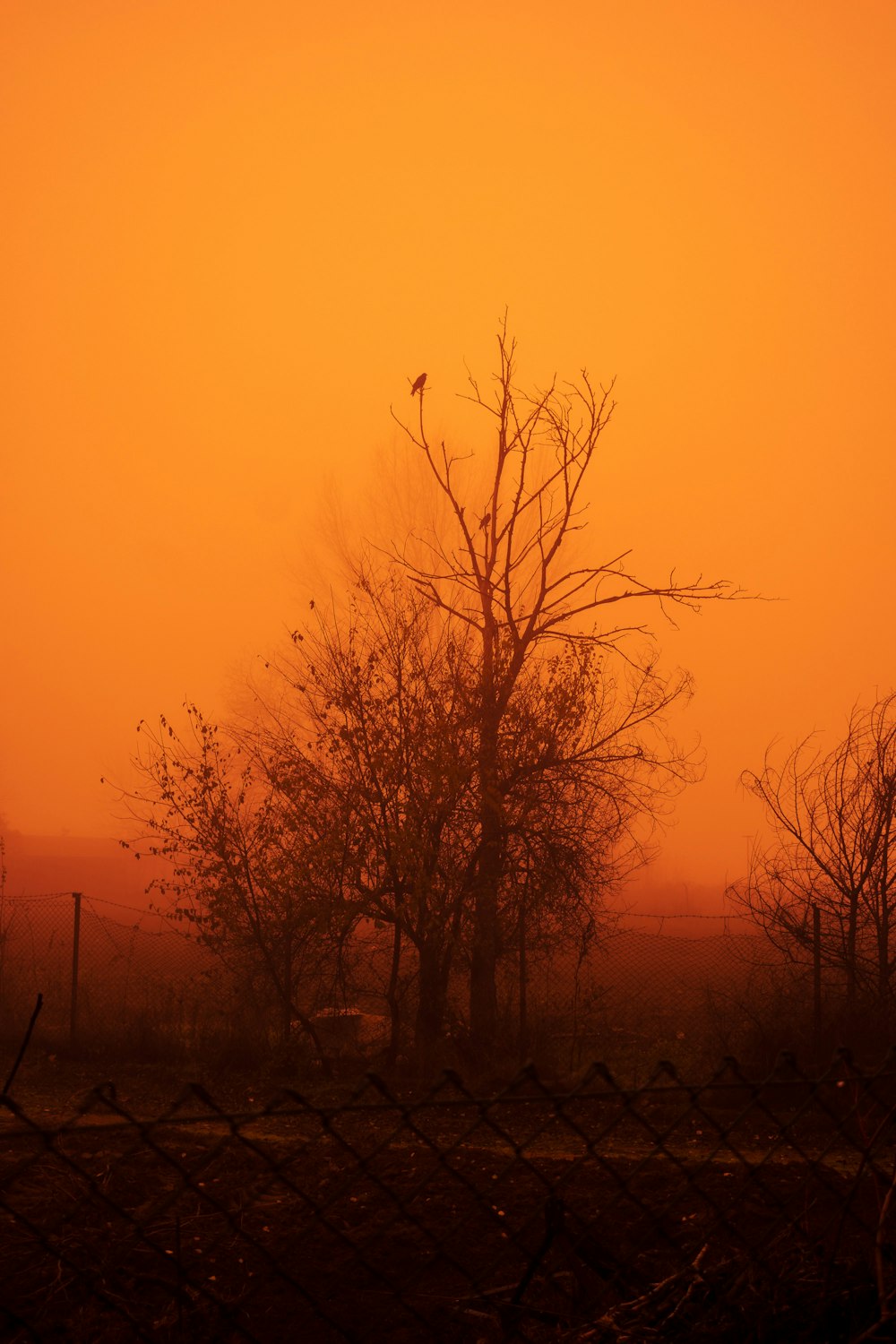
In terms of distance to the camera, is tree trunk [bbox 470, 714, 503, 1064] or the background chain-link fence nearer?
the background chain-link fence

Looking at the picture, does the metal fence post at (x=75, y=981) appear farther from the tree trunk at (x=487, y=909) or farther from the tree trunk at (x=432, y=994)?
the tree trunk at (x=487, y=909)

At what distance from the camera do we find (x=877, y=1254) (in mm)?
2908

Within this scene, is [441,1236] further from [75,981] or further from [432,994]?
[75,981]

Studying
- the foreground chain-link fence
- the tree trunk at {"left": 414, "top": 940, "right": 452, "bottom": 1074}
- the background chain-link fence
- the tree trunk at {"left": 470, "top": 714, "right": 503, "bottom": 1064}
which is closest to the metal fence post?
the background chain-link fence

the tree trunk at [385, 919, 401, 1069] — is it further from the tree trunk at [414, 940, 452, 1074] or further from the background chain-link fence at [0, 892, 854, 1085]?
the tree trunk at [414, 940, 452, 1074]

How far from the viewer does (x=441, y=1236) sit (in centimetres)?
533

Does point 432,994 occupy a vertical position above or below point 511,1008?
above

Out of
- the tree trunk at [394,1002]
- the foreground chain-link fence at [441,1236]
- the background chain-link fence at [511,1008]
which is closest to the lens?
the foreground chain-link fence at [441,1236]

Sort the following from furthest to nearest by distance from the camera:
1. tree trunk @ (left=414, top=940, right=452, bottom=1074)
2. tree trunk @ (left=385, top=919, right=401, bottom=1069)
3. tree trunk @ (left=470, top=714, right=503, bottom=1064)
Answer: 1. tree trunk @ (left=470, top=714, right=503, bottom=1064)
2. tree trunk @ (left=414, top=940, right=452, bottom=1074)
3. tree trunk @ (left=385, top=919, right=401, bottom=1069)

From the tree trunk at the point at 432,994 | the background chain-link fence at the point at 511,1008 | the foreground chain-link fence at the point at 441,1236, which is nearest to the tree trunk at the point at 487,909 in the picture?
the background chain-link fence at the point at 511,1008

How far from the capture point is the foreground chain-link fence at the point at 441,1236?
2646 mm

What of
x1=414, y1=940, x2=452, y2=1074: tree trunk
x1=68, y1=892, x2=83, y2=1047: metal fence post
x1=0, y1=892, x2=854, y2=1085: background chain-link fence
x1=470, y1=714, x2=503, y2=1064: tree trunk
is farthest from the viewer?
x1=470, y1=714, x2=503, y2=1064: tree trunk

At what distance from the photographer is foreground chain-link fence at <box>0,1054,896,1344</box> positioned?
8.68 ft

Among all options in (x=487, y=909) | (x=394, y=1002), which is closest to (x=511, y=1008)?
(x=487, y=909)
